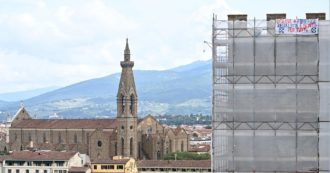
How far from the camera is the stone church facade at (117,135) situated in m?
104

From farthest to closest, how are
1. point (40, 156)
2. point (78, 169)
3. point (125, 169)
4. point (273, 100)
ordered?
point (40, 156) → point (125, 169) → point (78, 169) → point (273, 100)

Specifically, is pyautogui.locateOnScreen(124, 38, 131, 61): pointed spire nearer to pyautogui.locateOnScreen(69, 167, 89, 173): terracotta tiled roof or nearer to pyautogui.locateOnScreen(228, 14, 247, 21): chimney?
pyautogui.locateOnScreen(69, 167, 89, 173): terracotta tiled roof

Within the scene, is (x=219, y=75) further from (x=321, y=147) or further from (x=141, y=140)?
(x=141, y=140)

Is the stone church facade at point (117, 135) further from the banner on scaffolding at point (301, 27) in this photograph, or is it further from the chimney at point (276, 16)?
the banner on scaffolding at point (301, 27)

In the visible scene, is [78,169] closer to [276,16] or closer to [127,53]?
[127,53]

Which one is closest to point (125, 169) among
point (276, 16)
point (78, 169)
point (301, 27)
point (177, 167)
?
point (78, 169)

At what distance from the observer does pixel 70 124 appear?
4368 inches

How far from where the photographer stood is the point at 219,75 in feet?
132

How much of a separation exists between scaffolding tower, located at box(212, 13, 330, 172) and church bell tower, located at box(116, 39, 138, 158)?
6437 cm

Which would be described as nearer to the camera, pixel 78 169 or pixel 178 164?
pixel 78 169

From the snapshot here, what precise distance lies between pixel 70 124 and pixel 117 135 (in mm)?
7917

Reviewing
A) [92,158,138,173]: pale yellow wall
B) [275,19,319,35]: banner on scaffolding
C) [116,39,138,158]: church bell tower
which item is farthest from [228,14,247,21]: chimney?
[116,39,138,158]: church bell tower

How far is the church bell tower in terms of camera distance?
105 meters

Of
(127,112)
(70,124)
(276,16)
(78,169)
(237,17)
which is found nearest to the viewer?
(237,17)
